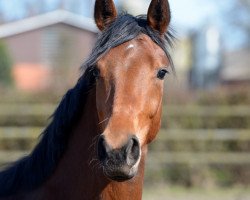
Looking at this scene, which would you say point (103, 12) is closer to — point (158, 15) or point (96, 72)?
point (158, 15)

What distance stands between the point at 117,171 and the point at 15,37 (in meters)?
32.6

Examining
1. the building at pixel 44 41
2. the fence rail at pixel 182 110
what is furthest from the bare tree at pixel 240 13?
the fence rail at pixel 182 110

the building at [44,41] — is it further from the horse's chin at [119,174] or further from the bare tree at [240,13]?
the horse's chin at [119,174]

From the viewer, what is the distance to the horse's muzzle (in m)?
3.05

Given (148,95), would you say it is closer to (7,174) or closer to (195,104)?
(7,174)

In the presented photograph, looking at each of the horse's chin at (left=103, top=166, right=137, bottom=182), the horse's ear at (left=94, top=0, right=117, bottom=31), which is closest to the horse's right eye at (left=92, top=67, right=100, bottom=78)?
the horse's ear at (left=94, top=0, right=117, bottom=31)

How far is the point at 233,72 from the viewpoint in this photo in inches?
1526

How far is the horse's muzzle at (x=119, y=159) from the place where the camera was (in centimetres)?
305

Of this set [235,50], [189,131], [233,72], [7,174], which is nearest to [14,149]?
[189,131]

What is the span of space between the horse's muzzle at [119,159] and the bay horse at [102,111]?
0.22m

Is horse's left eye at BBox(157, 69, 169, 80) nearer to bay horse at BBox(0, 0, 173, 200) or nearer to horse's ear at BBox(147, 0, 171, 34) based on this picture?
bay horse at BBox(0, 0, 173, 200)

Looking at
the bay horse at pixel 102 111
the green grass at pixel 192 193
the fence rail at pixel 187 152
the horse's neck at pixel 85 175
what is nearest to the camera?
the bay horse at pixel 102 111

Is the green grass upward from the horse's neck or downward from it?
downward

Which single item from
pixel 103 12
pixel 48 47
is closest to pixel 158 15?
pixel 103 12
